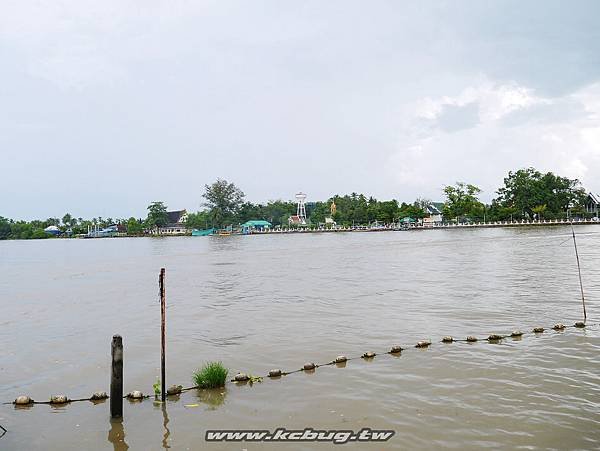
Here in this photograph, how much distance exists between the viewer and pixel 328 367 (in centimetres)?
958

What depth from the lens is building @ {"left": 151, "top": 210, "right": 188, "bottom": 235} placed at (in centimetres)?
15750

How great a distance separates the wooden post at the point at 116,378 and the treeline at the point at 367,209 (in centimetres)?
10375

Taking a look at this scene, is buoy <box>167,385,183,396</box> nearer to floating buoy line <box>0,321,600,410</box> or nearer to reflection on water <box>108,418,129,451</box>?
floating buoy line <box>0,321,600,410</box>

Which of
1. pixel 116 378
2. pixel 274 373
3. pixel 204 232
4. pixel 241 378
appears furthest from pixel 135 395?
pixel 204 232

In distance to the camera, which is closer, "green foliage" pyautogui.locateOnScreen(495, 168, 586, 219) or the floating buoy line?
the floating buoy line

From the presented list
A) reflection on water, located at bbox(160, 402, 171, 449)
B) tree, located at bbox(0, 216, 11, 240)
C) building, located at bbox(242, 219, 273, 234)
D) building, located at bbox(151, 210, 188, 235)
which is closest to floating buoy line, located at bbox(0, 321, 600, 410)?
reflection on water, located at bbox(160, 402, 171, 449)

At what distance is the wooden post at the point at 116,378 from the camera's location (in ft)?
A: 22.7

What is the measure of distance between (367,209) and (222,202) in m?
44.0

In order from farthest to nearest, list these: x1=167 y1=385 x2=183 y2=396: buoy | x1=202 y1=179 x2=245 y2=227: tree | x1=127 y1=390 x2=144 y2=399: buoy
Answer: x1=202 y1=179 x2=245 y2=227: tree → x1=167 y1=385 x2=183 y2=396: buoy → x1=127 y1=390 x2=144 y2=399: buoy

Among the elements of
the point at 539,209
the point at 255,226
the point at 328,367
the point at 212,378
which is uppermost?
the point at 539,209

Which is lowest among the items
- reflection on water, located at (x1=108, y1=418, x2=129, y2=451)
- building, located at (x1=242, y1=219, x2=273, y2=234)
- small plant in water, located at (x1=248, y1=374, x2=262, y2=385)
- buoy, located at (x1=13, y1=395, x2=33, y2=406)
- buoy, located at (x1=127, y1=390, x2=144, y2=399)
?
reflection on water, located at (x1=108, y1=418, x2=129, y2=451)

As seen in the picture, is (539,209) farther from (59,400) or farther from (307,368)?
(59,400)

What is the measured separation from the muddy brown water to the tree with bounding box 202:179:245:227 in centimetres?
12391

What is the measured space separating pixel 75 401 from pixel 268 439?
365 cm
